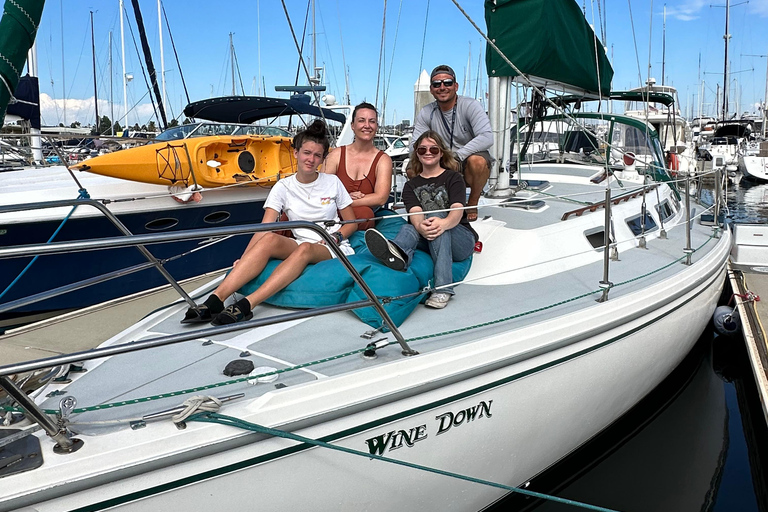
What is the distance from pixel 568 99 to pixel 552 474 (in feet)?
15.2

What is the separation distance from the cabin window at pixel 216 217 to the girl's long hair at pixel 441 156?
4.75 meters

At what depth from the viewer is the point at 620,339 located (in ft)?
11.4

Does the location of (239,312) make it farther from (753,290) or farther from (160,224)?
(753,290)

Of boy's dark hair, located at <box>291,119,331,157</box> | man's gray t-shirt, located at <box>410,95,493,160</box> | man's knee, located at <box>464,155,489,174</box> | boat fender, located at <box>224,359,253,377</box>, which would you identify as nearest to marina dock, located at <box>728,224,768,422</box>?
man's knee, located at <box>464,155,489,174</box>

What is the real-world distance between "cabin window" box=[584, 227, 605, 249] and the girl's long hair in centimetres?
129

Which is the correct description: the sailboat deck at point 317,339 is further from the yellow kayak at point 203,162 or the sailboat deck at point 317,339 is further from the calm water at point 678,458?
the yellow kayak at point 203,162

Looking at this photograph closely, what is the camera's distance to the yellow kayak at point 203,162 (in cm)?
704

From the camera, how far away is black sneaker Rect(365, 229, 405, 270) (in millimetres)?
3117

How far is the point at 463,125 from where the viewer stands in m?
4.31

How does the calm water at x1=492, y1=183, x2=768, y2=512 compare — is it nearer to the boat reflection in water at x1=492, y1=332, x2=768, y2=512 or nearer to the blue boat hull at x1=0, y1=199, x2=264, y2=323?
the boat reflection in water at x1=492, y1=332, x2=768, y2=512

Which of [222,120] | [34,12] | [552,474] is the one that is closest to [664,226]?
[552,474]

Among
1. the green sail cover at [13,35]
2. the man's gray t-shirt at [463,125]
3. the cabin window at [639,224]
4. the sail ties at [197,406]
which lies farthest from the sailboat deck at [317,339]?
the green sail cover at [13,35]

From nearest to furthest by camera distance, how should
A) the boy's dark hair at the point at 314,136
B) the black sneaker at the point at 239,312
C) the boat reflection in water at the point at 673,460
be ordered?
the black sneaker at the point at 239,312
the boy's dark hair at the point at 314,136
the boat reflection in water at the point at 673,460

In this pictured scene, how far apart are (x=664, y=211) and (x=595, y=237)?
1.66 m
